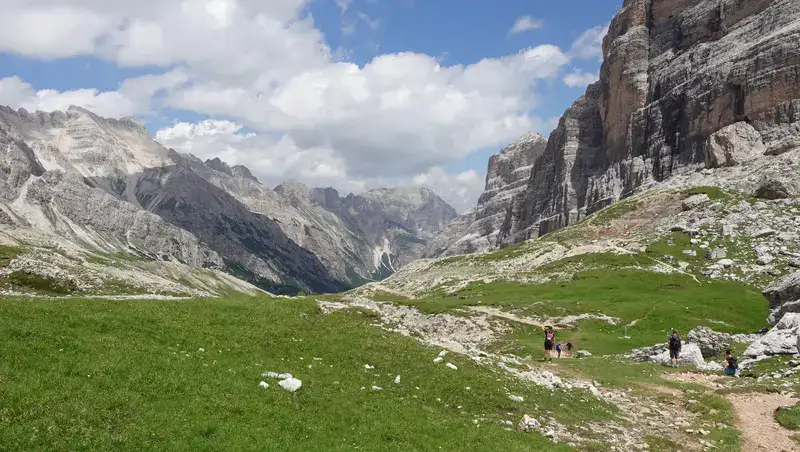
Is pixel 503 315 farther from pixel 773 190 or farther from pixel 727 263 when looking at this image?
pixel 773 190

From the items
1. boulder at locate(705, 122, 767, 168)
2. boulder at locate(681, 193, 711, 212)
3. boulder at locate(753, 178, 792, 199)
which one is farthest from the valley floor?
boulder at locate(705, 122, 767, 168)

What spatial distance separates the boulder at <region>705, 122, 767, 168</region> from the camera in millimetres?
166500

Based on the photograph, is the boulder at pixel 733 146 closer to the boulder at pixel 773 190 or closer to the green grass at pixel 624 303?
the boulder at pixel 773 190

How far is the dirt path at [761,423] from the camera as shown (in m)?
24.4

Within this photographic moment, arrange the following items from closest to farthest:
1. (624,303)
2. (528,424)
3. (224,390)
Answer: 1. (224,390)
2. (528,424)
3. (624,303)

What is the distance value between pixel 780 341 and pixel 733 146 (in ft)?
517

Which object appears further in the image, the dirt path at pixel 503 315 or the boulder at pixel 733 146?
the boulder at pixel 733 146

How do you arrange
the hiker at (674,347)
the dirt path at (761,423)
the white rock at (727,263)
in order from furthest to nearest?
the white rock at (727,263)
the hiker at (674,347)
the dirt path at (761,423)

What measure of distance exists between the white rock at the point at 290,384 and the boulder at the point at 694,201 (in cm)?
13602

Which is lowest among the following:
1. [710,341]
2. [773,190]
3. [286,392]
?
[286,392]

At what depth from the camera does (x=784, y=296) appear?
50250 millimetres

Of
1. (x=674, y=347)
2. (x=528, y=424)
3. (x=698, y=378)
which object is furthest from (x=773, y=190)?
(x=528, y=424)

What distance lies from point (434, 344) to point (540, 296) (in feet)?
187

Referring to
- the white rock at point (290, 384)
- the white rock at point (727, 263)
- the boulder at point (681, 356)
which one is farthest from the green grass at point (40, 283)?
the white rock at point (727, 263)
